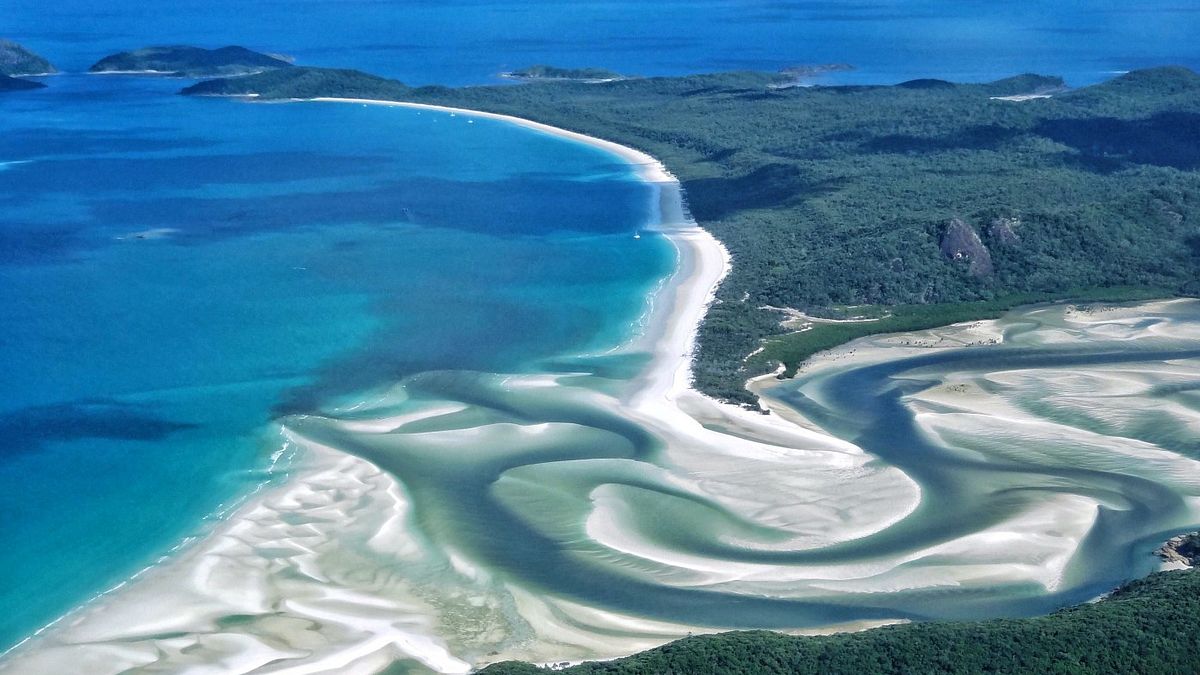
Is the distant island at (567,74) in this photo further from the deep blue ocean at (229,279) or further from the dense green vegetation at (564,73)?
the deep blue ocean at (229,279)

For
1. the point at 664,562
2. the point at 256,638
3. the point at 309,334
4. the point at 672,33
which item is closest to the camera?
the point at 256,638

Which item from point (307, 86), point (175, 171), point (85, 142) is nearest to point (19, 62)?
point (307, 86)

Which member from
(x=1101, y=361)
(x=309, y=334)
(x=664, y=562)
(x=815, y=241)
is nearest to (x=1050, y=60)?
(x=815, y=241)

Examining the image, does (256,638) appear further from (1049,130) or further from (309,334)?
(1049,130)

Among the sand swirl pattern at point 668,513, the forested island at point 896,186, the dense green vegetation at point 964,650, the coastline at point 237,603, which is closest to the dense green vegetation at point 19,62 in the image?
the forested island at point 896,186

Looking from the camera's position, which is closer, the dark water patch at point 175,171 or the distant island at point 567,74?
the dark water patch at point 175,171

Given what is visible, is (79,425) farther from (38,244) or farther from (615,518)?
(38,244)
